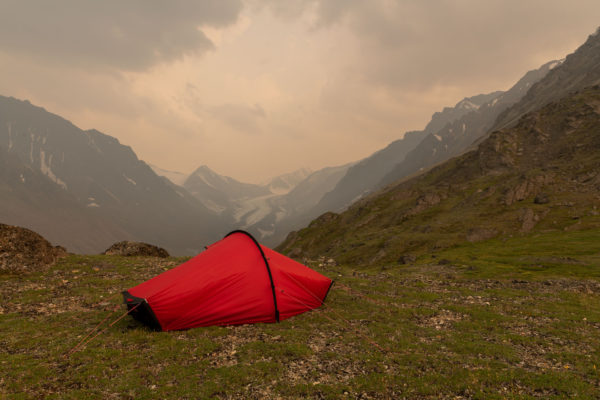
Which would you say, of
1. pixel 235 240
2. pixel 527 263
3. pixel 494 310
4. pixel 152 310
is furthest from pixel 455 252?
pixel 152 310

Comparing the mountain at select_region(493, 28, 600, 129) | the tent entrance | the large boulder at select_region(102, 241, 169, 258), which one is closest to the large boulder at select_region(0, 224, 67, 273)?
the large boulder at select_region(102, 241, 169, 258)

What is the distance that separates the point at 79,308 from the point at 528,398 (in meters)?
21.2

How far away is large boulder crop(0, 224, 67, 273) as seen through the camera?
78.2ft

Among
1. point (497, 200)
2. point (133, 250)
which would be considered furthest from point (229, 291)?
point (497, 200)

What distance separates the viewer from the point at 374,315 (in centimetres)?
1650

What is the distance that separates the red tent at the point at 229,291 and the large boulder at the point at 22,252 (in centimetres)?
1620

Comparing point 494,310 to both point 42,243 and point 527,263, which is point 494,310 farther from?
point 42,243

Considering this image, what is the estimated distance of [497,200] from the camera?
58.6 meters

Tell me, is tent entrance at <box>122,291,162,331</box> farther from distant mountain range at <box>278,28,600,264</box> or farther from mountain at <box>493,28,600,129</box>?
mountain at <box>493,28,600,129</box>

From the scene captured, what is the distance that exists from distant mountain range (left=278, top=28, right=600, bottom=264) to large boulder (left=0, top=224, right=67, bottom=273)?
134ft

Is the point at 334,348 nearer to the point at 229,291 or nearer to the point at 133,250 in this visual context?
the point at 229,291

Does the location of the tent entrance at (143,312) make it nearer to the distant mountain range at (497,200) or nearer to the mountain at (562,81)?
the distant mountain range at (497,200)

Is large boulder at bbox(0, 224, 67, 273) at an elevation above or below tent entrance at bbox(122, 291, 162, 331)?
above

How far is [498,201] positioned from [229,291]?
60202 millimetres
